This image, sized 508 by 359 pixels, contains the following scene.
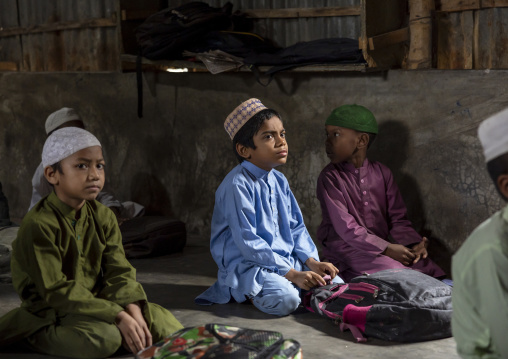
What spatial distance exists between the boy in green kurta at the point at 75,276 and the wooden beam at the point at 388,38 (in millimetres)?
2152

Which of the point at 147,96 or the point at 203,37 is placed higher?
the point at 203,37

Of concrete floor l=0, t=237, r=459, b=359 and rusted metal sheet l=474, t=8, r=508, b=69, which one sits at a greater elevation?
rusted metal sheet l=474, t=8, r=508, b=69

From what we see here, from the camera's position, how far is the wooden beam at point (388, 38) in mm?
5238

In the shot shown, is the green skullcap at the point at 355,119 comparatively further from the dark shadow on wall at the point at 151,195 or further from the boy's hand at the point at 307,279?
the dark shadow on wall at the point at 151,195

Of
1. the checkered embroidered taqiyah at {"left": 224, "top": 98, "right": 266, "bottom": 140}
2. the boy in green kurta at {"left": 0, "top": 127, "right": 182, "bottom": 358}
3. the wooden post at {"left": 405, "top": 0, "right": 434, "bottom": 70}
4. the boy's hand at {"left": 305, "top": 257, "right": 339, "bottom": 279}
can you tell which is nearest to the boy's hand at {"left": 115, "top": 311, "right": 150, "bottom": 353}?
the boy in green kurta at {"left": 0, "top": 127, "right": 182, "bottom": 358}

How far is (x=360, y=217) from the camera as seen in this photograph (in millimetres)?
5137

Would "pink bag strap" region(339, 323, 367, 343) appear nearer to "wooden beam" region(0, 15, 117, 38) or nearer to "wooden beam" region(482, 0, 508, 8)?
"wooden beam" region(482, 0, 508, 8)

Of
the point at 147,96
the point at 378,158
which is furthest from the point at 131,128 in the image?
the point at 378,158

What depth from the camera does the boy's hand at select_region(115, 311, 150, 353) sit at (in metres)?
3.69

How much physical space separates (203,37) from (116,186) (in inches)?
67.9

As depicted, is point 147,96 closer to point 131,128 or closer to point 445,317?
point 131,128

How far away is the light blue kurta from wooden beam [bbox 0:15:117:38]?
3.37m

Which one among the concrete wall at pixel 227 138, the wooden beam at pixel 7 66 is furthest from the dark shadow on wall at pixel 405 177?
the wooden beam at pixel 7 66

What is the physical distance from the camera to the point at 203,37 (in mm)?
6527
